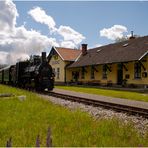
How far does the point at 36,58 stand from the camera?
27766 millimetres

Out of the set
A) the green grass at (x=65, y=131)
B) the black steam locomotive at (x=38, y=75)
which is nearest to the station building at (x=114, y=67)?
the black steam locomotive at (x=38, y=75)

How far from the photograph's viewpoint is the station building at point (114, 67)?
98.9 ft

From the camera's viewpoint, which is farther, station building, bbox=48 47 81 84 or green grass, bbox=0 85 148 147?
station building, bbox=48 47 81 84

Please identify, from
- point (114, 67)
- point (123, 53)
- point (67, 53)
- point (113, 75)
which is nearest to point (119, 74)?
point (113, 75)

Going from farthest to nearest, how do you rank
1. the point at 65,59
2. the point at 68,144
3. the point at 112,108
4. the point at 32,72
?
the point at 65,59 → the point at 32,72 → the point at 112,108 → the point at 68,144

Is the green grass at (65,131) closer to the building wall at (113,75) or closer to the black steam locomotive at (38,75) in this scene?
the black steam locomotive at (38,75)

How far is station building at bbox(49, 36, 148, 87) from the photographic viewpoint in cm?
3014

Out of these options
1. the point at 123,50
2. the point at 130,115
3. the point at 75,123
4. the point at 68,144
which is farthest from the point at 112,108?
the point at 123,50

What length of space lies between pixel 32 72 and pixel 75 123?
18.7 metres

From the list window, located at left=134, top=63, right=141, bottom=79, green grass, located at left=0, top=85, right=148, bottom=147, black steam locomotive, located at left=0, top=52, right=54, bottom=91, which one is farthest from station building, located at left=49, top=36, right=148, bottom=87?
green grass, located at left=0, top=85, right=148, bottom=147

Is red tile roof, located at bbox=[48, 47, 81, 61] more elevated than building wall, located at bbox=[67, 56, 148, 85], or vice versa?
red tile roof, located at bbox=[48, 47, 81, 61]

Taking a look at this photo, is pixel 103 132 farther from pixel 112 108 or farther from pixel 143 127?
pixel 112 108

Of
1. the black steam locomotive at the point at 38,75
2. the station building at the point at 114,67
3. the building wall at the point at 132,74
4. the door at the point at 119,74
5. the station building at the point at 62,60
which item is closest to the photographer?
the black steam locomotive at the point at 38,75

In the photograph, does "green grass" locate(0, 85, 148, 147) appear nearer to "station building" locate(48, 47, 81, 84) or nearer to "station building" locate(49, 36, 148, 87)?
"station building" locate(49, 36, 148, 87)
